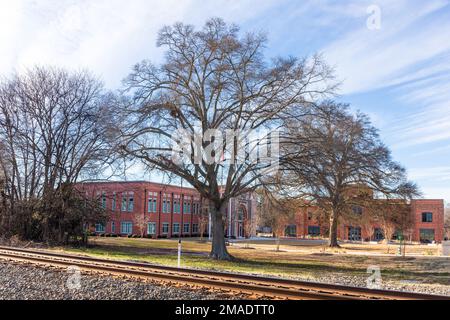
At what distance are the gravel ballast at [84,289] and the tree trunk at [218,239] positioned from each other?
1418 cm

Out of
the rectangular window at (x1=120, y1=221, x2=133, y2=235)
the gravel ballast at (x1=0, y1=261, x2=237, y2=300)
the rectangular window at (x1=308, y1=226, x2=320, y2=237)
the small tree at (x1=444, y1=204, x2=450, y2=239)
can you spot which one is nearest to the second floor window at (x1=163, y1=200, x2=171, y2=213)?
the rectangular window at (x1=120, y1=221, x2=133, y2=235)

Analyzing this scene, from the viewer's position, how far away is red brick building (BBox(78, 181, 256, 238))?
214 ft

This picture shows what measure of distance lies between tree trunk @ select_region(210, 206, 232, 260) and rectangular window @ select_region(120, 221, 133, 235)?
43.5 metres

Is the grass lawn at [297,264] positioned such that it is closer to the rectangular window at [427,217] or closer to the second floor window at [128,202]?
the second floor window at [128,202]

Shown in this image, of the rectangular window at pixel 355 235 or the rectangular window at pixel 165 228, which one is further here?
the rectangular window at pixel 355 235

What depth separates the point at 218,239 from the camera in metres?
27.2

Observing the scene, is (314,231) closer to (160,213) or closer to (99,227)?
(160,213)

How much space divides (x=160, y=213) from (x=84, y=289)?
199 feet

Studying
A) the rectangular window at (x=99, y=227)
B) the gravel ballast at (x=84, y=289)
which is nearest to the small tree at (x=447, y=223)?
the rectangular window at (x=99, y=227)

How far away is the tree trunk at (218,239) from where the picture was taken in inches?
1045
